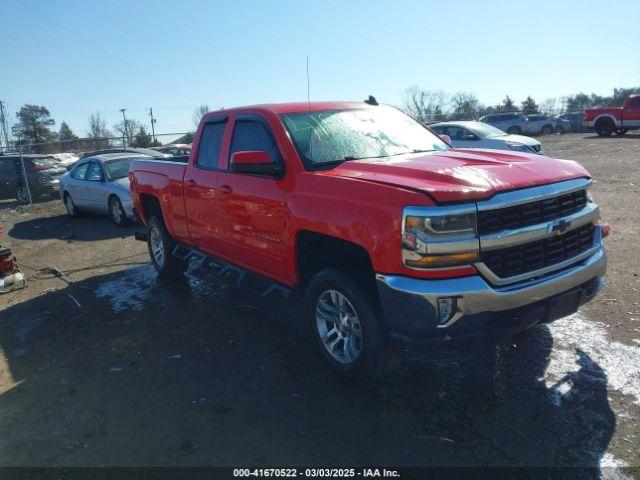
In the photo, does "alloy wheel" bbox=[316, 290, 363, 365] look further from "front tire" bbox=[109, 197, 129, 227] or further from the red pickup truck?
"front tire" bbox=[109, 197, 129, 227]

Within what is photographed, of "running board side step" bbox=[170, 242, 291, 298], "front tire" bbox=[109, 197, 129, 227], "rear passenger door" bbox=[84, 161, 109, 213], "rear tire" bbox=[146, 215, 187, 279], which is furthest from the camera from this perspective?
"rear passenger door" bbox=[84, 161, 109, 213]

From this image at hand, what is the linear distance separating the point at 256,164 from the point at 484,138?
37.7 ft

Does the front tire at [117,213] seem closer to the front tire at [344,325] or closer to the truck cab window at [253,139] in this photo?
the truck cab window at [253,139]

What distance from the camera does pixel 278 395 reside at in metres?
3.70

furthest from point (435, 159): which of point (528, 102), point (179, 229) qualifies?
point (528, 102)

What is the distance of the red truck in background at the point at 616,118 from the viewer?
2623 cm

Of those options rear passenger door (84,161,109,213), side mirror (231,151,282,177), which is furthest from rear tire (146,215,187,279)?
rear passenger door (84,161,109,213)

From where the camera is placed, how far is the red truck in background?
86.1 ft

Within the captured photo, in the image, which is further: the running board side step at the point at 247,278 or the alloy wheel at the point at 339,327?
the running board side step at the point at 247,278

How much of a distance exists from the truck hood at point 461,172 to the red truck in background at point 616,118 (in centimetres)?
2700

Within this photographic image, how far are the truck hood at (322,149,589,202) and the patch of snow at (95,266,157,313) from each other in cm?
340

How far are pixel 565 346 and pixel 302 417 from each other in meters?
2.28

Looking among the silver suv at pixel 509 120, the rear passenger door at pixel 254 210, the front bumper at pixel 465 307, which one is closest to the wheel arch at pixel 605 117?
the silver suv at pixel 509 120

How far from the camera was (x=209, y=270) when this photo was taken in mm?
7184
